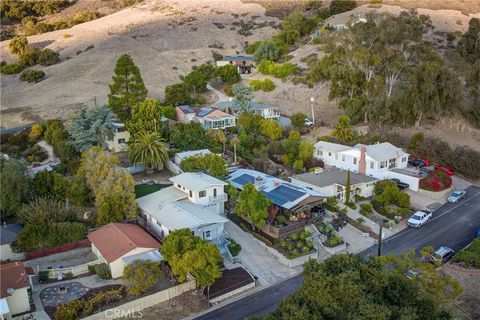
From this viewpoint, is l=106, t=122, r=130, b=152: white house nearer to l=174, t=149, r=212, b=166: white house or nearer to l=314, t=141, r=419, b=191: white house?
l=174, t=149, r=212, b=166: white house

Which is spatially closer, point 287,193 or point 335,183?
point 287,193

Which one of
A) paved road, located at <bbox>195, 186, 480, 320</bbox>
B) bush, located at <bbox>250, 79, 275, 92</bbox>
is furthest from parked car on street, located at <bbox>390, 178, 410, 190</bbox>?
bush, located at <bbox>250, 79, 275, 92</bbox>

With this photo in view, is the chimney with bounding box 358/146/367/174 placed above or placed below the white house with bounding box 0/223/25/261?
below

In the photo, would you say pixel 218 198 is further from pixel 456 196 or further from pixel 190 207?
pixel 456 196

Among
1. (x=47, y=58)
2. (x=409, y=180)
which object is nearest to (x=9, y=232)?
(x=409, y=180)

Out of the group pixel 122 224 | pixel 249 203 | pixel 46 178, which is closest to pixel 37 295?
pixel 122 224

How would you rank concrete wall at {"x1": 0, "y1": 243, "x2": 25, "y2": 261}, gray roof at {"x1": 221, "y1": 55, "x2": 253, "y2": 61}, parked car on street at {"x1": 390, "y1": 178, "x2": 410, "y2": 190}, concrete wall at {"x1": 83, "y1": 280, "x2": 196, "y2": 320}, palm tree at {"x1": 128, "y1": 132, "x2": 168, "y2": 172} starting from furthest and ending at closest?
1. gray roof at {"x1": 221, "y1": 55, "x2": 253, "y2": 61}
2. palm tree at {"x1": 128, "y1": 132, "x2": 168, "y2": 172}
3. parked car on street at {"x1": 390, "y1": 178, "x2": 410, "y2": 190}
4. concrete wall at {"x1": 0, "y1": 243, "x2": 25, "y2": 261}
5. concrete wall at {"x1": 83, "y1": 280, "x2": 196, "y2": 320}

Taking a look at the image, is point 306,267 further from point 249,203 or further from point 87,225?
point 87,225
